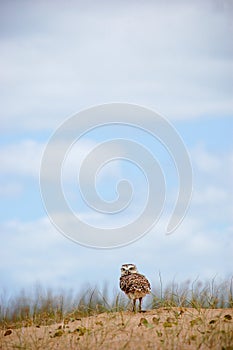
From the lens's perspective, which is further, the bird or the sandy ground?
the bird

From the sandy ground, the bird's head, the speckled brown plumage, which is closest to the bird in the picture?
the speckled brown plumage

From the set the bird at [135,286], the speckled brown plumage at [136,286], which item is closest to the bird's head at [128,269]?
the bird at [135,286]

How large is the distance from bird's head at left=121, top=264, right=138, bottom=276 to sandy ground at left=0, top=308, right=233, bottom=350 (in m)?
0.77

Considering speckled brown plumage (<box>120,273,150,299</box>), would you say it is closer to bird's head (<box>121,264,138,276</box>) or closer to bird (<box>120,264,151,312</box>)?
bird (<box>120,264,151,312</box>)

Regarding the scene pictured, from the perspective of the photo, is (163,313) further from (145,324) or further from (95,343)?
(95,343)

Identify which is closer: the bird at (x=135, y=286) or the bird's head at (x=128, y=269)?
the bird at (x=135, y=286)

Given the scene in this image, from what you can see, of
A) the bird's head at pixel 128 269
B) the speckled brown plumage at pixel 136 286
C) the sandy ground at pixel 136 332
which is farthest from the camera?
the bird's head at pixel 128 269

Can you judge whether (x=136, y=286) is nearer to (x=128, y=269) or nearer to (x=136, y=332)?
(x=128, y=269)

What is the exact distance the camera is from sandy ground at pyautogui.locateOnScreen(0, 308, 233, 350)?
1023 cm

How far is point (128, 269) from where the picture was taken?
12367mm

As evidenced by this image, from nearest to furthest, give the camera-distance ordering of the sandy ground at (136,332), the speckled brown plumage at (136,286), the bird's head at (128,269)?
the sandy ground at (136,332) < the speckled brown plumage at (136,286) < the bird's head at (128,269)

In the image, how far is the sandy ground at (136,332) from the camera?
10.2 meters

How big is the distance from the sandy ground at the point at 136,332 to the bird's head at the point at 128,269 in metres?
0.77

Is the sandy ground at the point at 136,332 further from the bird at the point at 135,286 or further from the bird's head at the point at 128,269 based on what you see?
the bird's head at the point at 128,269
